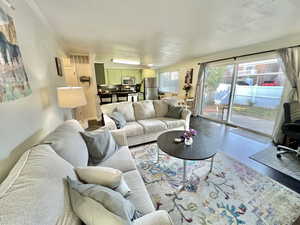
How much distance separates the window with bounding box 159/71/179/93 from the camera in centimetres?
648

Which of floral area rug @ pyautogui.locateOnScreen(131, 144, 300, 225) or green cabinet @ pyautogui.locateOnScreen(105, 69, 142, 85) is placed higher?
green cabinet @ pyautogui.locateOnScreen(105, 69, 142, 85)

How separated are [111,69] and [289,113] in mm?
7851

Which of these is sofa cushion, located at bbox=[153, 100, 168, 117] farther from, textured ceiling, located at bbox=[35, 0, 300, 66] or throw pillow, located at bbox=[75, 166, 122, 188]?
throw pillow, located at bbox=[75, 166, 122, 188]

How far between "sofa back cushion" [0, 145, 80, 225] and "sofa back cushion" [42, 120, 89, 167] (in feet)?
0.58

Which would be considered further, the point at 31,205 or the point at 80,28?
the point at 80,28

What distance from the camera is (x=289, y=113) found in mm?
2346

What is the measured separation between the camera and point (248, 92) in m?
3.56

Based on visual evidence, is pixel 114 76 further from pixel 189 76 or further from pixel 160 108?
pixel 160 108

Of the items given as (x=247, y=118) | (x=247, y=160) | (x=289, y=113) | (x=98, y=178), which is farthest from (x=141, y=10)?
(x=247, y=118)

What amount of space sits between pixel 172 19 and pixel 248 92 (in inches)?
119

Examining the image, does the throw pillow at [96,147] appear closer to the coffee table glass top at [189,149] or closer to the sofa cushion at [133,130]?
the coffee table glass top at [189,149]

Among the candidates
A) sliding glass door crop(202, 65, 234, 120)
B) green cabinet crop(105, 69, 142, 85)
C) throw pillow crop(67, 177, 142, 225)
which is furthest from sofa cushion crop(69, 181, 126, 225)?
green cabinet crop(105, 69, 142, 85)

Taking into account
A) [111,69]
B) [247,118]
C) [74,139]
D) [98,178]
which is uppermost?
[111,69]

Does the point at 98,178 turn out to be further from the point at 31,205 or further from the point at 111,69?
the point at 111,69
